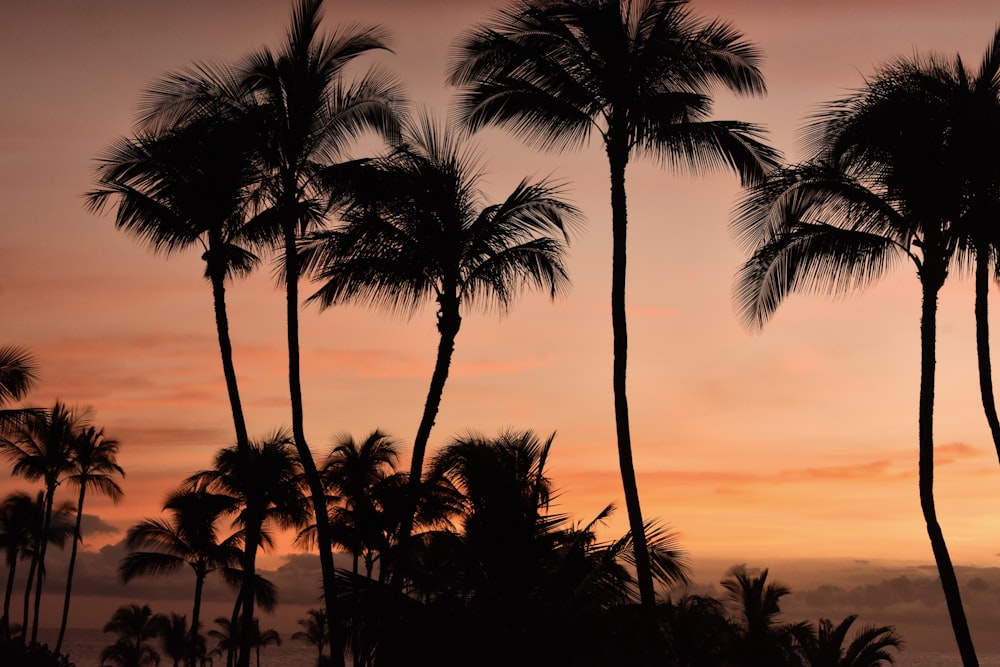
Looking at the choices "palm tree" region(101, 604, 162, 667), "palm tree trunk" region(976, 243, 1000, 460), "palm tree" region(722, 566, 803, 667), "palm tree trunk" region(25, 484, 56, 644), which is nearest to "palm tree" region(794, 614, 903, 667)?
"palm tree" region(722, 566, 803, 667)

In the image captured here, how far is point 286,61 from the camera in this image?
Answer: 2281 cm

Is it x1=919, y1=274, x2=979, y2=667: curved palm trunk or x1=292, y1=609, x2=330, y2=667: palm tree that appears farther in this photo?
x1=292, y1=609, x2=330, y2=667: palm tree

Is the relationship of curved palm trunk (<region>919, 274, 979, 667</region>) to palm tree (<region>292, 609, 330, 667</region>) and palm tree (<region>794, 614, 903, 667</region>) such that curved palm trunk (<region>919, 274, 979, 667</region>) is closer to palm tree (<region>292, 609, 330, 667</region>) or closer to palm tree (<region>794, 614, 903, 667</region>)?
palm tree (<region>794, 614, 903, 667</region>)

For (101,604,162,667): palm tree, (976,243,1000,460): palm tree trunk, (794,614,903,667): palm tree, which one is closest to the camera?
(976,243,1000,460): palm tree trunk

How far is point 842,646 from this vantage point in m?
33.5

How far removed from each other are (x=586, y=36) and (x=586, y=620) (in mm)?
10370

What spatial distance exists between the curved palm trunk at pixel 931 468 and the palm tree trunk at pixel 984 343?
2.45 m

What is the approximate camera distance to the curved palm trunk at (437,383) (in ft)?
72.9

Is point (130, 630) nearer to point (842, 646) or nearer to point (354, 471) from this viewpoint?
point (354, 471)

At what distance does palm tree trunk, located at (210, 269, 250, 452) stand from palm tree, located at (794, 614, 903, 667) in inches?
752

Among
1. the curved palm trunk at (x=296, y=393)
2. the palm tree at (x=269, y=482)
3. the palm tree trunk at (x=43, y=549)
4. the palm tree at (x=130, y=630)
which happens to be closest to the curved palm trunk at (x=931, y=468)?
the curved palm trunk at (x=296, y=393)

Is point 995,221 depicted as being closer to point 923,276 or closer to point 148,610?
point 923,276

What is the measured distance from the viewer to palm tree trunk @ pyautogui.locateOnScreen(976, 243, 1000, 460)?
21.4 m

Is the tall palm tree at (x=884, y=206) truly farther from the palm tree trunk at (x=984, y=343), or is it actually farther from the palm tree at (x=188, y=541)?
the palm tree at (x=188, y=541)
